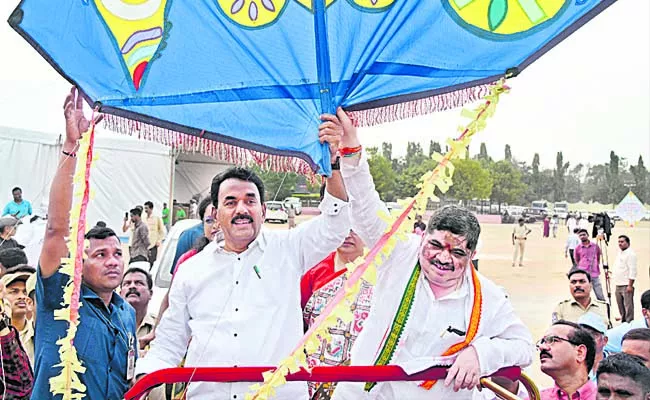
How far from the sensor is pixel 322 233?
2.29 m

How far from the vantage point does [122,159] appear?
12.3m

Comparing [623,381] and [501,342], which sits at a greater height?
[501,342]

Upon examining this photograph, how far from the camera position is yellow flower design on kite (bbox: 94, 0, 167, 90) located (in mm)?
2238

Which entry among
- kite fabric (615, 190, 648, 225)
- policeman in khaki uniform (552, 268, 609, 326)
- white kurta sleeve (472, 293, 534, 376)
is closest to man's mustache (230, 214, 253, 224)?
white kurta sleeve (472, 293, 534, 376)

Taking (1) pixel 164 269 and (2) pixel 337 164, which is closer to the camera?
(2) pixel 337 164

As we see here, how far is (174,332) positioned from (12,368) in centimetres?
79

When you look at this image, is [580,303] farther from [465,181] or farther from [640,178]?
[640,178]

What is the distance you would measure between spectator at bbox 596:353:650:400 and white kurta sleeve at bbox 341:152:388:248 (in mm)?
1225

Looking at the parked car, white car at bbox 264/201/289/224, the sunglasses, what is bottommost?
the sunglasses

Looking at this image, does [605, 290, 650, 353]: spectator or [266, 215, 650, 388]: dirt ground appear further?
[266, 215, 650, 388]: dirt ground

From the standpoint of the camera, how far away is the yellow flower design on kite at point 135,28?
224 centimetres

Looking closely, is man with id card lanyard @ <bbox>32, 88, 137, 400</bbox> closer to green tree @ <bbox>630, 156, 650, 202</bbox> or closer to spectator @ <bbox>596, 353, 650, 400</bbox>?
spectator @ <bbox>596, 353, 650, 400</bbox>

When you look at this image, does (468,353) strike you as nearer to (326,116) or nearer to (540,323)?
(326,116)

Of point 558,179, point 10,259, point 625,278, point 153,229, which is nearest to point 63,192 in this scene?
point 10,259
